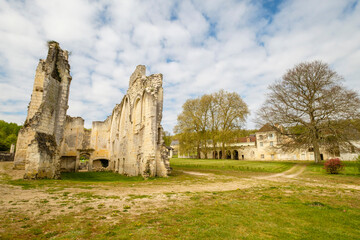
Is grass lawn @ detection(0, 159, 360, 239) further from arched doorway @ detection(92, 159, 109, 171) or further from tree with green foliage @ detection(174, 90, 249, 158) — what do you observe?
tree with green foliage @ detection(174, 90, 249, 158)

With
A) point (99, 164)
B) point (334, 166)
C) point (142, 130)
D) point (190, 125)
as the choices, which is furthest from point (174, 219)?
point (190, 125)

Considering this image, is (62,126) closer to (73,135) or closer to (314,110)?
(73,135)

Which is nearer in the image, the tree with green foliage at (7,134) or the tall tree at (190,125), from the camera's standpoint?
the tall tree at (190,125)

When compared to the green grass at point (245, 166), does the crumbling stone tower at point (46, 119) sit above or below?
above

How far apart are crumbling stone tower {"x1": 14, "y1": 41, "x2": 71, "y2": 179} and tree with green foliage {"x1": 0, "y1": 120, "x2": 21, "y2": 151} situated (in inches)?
1581

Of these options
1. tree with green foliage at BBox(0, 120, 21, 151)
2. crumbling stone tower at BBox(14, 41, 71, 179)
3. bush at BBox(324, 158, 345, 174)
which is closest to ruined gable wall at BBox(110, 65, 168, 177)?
crumbling stone tower at BBox(14, 41, 71, 179)

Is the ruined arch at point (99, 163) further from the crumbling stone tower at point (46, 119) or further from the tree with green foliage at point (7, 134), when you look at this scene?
the tree with green foliage at point (7, 134)

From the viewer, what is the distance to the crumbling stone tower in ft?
34.3

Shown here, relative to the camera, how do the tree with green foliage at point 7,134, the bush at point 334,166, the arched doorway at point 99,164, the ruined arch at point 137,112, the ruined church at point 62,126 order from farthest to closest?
the tree with green foliage at point 7,134 → the arched doorway at point 99,164 → the ruined arch at point 137,112 → the bush at point 334,166 → the ruined church at point 62,126

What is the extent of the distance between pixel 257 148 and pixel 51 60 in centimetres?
3894

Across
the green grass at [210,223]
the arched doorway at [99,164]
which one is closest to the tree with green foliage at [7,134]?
the arched doorway at [99,164]

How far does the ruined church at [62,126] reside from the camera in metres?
11.0

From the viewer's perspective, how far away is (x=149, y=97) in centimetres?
1474

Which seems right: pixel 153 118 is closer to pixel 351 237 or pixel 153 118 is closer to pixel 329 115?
pixel 351 237
